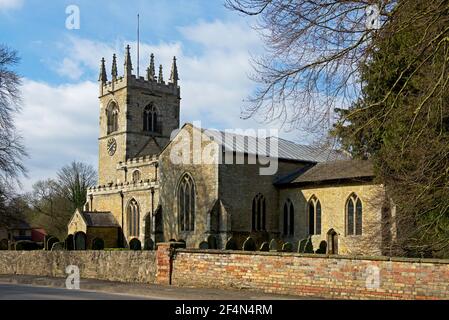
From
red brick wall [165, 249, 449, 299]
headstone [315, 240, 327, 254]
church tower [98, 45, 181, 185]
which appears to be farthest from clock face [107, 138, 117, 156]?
red brick wall [165, 249, 449, 299]

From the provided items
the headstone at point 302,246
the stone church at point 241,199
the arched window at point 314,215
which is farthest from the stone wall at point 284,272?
the arched window at point 314,215

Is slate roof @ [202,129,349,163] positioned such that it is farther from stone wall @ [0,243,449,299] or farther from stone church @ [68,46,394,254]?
Result: stone wall @ [0,243,449,299]

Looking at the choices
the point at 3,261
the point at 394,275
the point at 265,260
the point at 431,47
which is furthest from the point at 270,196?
the point at 431,47

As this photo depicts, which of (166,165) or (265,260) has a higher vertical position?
(166,165)

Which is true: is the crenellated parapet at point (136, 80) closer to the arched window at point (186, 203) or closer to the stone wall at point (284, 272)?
the arched window at point (186, 203)

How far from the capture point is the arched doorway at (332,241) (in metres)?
33.3

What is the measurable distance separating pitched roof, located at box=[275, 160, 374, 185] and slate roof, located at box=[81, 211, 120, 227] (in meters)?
15.9

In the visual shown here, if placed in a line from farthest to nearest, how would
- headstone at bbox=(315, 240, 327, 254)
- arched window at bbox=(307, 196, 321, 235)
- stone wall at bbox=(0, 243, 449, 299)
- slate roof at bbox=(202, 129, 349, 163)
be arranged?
slate roof at bbox=(202, 129, 349, 163) < arched window at bbox=(307, 196, 321, 235) < headstone at bbox=(315, 240, 327, 254) < stone wall at bbox=(0, 243, 449, 299)

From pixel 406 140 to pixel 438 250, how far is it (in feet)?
18.2

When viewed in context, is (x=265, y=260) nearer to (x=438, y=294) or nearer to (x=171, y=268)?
(x=171, y=268)

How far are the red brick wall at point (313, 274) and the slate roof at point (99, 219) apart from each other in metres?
28.4

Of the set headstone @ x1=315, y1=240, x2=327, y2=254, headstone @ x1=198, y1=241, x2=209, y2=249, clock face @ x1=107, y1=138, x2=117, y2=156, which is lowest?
headstone @ x1=315, y1=240, x2=327, y2=254

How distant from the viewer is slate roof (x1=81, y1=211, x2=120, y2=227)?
45.3 meters

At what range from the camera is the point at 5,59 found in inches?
1238
